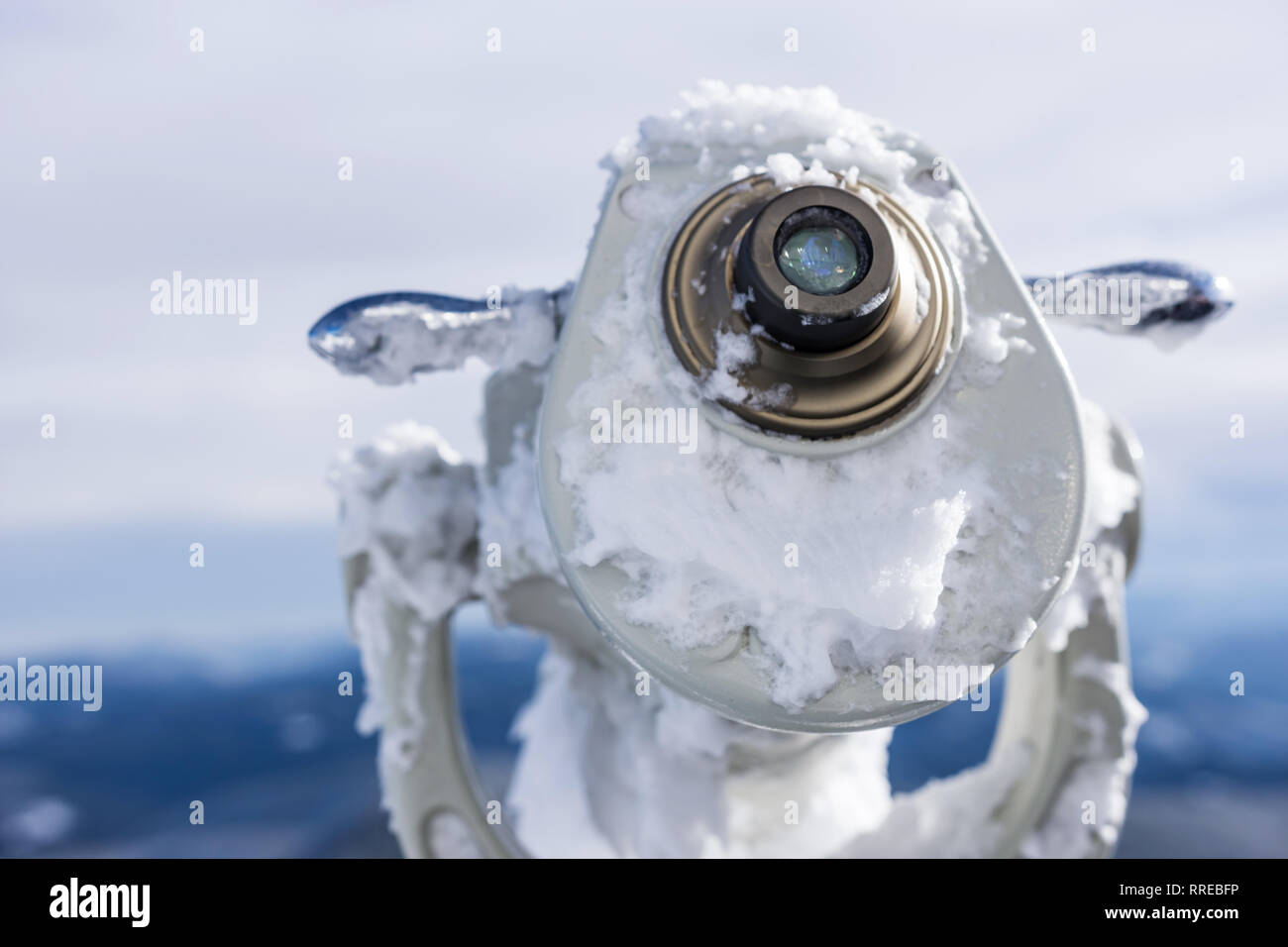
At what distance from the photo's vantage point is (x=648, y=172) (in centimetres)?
86

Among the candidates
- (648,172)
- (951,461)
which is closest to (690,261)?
(648,172)

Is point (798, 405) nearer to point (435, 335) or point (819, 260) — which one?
point (819, 260)

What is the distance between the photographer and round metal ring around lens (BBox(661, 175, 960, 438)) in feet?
2.39

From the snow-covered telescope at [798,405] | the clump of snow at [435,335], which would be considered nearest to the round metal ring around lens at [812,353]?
the snow-covered telescope at [798,405]

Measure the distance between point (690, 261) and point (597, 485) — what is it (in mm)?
185

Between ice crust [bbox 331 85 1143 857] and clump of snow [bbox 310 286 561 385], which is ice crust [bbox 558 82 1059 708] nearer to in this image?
ice crust [bbox 331 85 1143 857]

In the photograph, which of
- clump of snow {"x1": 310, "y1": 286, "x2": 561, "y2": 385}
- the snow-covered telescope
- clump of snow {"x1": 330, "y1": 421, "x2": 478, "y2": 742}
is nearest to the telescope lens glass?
the snow-covered telescope

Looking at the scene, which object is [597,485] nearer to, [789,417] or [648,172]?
[789,417]

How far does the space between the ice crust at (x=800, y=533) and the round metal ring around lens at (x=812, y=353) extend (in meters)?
0.02

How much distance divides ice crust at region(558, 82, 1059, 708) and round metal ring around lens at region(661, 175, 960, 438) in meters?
0.02

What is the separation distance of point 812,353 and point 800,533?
13 cm

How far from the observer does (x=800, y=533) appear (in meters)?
0.72

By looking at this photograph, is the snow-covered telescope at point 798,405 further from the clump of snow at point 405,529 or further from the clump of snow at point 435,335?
the clump of snow at point 405,529

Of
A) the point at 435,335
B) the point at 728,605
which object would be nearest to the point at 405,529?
the point at 435,335
